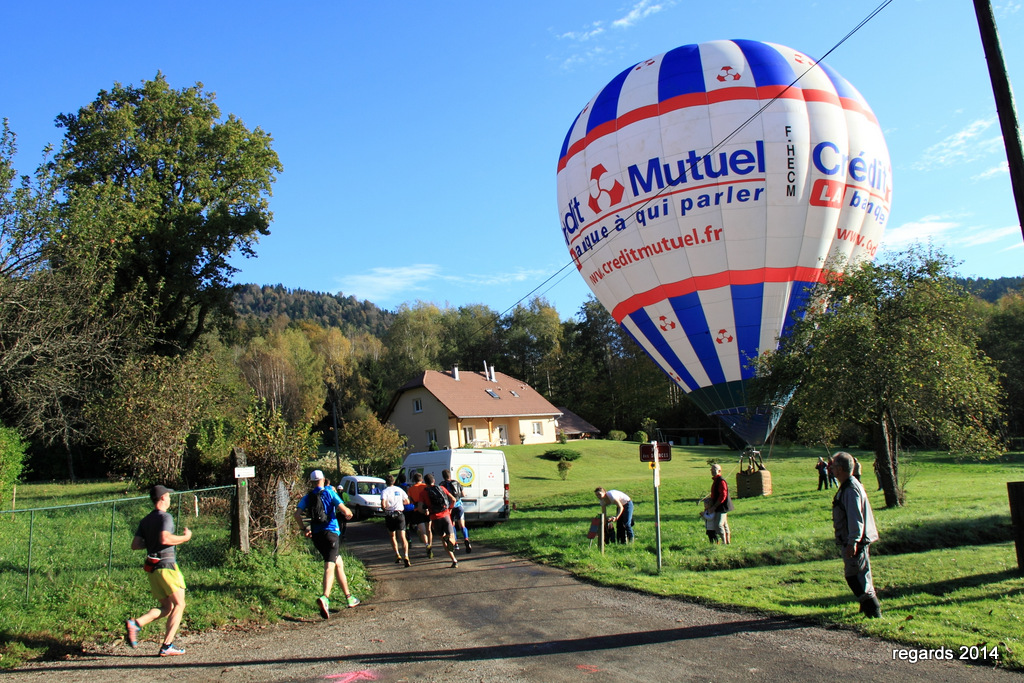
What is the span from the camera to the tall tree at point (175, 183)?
1083 inches

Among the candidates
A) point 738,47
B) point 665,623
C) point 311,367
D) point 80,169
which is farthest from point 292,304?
point 665,623

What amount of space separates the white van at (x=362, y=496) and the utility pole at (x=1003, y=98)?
1948 cm

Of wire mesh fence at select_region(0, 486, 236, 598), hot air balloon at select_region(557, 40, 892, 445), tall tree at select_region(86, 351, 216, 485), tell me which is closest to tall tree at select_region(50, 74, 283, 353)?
tall tree at select_region(86, 351, 216, 485)

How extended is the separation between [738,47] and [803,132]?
12.3ft

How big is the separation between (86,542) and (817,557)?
1214 cm

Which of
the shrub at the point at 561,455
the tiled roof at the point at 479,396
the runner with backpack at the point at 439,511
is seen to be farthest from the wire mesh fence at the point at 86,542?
the tiled roof at the point at 479,396

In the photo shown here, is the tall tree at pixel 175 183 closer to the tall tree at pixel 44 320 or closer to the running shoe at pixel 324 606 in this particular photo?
the tall tree at pixel 44 320

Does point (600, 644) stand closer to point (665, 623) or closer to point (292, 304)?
point (665, 623)

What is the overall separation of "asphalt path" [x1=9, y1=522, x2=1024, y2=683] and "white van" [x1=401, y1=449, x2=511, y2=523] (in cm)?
806

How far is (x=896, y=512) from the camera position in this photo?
1561cm

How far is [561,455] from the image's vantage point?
4019 cm

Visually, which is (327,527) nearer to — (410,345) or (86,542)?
(86,542)

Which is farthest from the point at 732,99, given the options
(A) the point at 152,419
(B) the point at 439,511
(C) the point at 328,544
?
(A) the point at 152,419

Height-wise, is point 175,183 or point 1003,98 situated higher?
point 175,183
